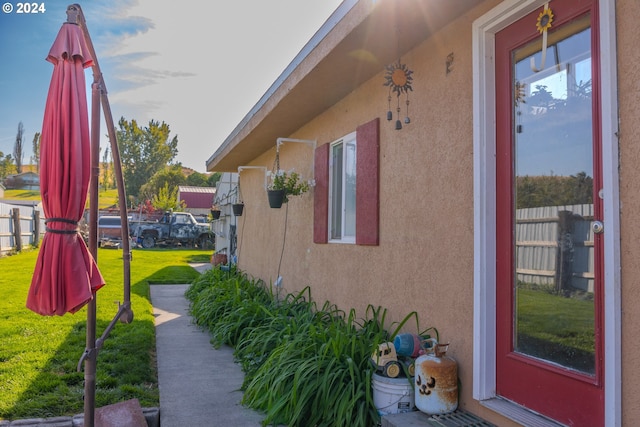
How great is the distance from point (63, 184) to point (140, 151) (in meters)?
48.6

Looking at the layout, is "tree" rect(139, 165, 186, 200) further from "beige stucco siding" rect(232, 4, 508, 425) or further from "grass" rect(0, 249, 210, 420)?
"beige stucco siding" rect(232, 4, 508, 425)

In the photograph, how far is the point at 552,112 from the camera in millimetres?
2475

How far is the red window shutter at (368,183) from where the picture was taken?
13.7ft

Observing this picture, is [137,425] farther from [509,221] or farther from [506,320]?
[509,221]

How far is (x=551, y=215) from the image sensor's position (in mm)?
2455

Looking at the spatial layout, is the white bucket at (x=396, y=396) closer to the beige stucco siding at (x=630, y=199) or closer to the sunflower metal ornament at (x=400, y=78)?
the beige stucco siding at (x=630, y=199)

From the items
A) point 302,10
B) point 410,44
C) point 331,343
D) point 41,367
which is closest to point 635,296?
point 331,343

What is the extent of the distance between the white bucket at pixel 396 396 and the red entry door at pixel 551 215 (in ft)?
1.84

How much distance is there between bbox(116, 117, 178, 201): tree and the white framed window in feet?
147

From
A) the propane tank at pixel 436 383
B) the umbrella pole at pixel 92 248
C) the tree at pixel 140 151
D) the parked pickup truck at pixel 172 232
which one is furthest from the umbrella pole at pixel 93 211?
the tree at pixel 140 151

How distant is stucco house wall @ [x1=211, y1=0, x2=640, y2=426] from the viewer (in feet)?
6.57

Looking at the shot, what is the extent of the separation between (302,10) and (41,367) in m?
4.44

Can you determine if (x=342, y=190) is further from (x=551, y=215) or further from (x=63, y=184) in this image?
(x=63, y=184)

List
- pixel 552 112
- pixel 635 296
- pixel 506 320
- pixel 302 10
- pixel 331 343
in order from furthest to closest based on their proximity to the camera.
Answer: pixel 302 10 < pixel 331 343 < pixel 506 320 < pixel 552 112 < pixel 635 296
